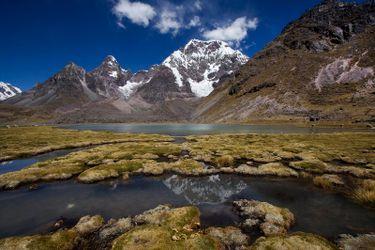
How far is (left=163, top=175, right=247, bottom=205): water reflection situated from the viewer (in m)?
26.7

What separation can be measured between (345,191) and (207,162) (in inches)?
893

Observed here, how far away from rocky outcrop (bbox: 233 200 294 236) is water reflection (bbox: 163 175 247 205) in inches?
176

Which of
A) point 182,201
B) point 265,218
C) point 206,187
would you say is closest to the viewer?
point 265,218

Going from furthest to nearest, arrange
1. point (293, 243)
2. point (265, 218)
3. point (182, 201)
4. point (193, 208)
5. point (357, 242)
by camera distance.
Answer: point (182, 201) → point (193, 208) → point (265, 218) → point (357, 242) → point (293, 243)

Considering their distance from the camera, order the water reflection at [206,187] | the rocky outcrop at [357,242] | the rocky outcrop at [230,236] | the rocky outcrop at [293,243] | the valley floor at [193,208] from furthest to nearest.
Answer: the water reflection at [206,187], the rocky outcrop at [230,236], the valley floor at [193,208], the rocky outcrop at [357,242], the rocky outcrop at [293,243]

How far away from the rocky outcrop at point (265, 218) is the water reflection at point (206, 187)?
447 centimetres

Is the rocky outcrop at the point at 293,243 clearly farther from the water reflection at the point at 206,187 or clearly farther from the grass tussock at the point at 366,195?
the grass tussock at the point at 366,195

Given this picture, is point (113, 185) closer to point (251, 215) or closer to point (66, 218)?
point (66, 218)

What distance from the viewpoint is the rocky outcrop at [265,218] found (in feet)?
60.2

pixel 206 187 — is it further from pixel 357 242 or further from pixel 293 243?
pixel 357 242

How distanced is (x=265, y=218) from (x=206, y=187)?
1180 centimetres

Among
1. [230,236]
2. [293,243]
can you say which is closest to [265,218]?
[230,236]

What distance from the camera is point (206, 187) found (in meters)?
A: 30.9

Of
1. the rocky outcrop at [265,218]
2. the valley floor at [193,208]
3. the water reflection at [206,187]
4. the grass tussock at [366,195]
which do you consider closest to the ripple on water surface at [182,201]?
the water reflection at [206,187]
